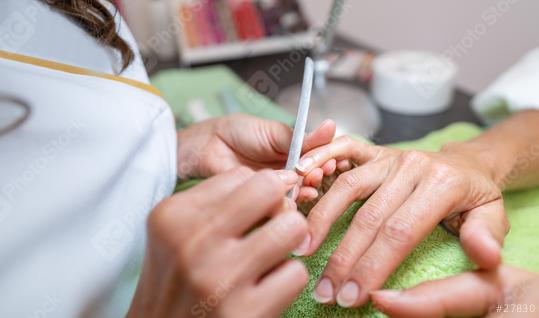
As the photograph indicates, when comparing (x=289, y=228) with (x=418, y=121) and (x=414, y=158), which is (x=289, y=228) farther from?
(x=418, y=121)

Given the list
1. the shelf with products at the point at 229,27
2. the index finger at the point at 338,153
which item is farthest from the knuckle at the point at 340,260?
the shelf with products at the point at 229,27

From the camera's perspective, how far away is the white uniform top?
1.40ft

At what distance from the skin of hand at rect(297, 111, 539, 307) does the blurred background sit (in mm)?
400

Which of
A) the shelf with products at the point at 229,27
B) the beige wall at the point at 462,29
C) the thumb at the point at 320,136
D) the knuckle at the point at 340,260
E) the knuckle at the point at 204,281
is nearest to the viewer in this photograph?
the knuckle at the point at 204,281

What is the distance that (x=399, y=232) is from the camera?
0.43m

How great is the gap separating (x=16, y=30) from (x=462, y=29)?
889 mm

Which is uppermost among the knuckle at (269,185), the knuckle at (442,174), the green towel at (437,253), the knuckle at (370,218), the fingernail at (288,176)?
the knuckle at (269,185)

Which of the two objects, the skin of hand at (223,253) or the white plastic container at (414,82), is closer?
the skin of hand at (223,253)

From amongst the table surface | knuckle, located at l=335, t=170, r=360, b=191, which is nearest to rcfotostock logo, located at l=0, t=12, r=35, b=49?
knuckle, located at l=335, t=170, r=360, b=191

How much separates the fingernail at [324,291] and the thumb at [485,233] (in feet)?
Result: 0.43

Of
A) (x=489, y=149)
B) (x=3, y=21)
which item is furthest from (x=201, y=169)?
(x=489, y=149)

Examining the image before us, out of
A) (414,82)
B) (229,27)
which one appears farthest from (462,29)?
(229,27)

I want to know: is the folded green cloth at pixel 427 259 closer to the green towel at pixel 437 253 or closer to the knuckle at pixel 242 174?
the green towel at pixel 437 253

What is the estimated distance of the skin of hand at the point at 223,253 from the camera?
323 millimetres
